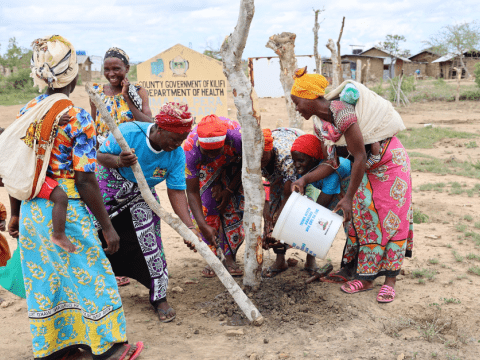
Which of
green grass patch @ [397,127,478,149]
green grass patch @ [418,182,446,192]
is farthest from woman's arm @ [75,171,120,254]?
green grass patch @ [397,127,478,149]

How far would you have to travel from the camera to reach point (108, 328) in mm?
2484

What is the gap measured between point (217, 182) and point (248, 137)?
34.3 inches

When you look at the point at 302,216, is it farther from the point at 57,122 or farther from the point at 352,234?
the point at 57,122

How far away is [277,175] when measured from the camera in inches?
142

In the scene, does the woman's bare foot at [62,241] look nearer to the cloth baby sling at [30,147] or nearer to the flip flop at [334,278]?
the cloth baby sling at [30,147]

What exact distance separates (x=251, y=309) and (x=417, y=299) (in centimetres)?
133

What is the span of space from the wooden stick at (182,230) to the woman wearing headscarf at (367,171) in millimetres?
854

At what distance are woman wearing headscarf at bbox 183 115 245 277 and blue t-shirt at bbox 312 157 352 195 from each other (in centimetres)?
69

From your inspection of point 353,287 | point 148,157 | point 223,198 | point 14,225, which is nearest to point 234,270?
point 223,198

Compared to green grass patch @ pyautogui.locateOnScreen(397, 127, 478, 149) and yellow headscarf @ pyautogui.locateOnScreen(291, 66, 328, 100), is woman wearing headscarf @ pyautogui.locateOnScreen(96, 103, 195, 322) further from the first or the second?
green grass patch @ pyautogui.locateOnScreen(397, 127, 478, 149)

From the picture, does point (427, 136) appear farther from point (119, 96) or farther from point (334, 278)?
point (119, 96)

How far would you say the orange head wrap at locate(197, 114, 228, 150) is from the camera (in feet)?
9.97

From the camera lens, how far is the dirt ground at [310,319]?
8.75 ft

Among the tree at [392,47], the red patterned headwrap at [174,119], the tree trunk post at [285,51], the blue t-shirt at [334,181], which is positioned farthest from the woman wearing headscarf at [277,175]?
the tree at [392,47]
